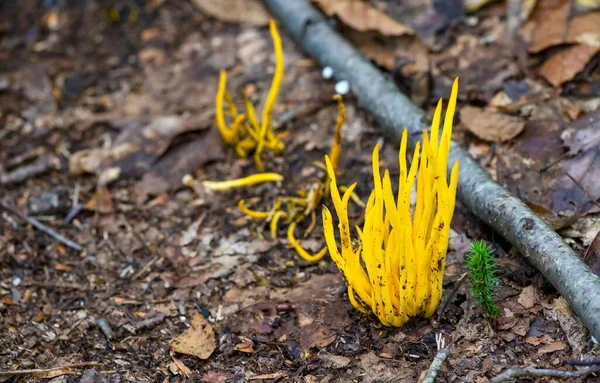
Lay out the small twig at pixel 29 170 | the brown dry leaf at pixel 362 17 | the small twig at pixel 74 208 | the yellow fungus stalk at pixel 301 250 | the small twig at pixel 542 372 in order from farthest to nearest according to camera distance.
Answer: the brown dry leaf at pixel 362 17
the small twig at pixel 29 170
the small twig at pixel 74 208
the yellow fungus stalk at pixel 301 250
the small twig at pixel 542 372

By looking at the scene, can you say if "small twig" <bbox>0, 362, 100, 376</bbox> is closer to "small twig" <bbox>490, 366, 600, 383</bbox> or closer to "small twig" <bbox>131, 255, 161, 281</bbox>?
"small twig" <bbox>131, 255, 161, 281</bbox>

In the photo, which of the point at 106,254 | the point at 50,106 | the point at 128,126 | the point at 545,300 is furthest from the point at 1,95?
the point at 545,300

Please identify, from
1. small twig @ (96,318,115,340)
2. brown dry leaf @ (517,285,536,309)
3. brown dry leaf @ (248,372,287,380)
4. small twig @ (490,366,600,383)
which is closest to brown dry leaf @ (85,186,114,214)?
small twig @ (96,318,115,340)

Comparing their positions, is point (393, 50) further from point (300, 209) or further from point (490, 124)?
point (300, 209)

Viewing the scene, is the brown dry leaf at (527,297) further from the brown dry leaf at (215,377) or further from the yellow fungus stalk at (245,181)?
the yellow fungus stalk at (245,181)

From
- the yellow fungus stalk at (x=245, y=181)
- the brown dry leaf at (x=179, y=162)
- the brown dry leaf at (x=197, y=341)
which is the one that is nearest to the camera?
the brown dry leaf at (x=197, y=341)

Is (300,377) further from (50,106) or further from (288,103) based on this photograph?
(50,106)

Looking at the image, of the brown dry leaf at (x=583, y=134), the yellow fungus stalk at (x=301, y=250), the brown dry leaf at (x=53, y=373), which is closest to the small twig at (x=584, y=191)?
the brown dry leaf at (x=583, y=134)
